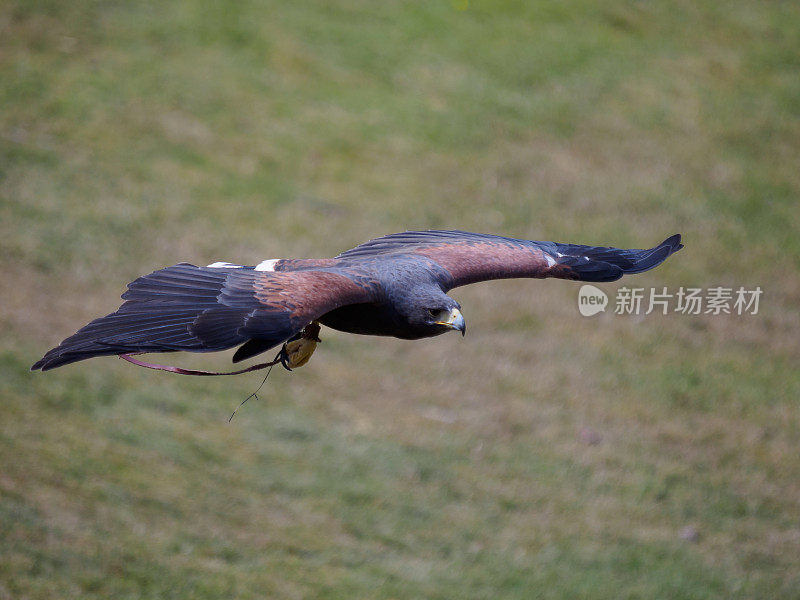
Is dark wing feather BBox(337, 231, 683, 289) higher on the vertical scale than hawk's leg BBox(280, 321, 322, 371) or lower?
higher

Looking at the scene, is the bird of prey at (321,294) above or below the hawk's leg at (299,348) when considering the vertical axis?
above

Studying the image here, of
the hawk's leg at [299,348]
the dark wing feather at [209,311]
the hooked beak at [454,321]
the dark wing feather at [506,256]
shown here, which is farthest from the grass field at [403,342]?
the hooked beak at [454,321]

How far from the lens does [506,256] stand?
23.1ft

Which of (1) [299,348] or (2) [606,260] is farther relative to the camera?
(2) [606,260]

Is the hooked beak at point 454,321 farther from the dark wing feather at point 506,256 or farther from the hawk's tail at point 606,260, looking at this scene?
the hawk's tail at point 606,260

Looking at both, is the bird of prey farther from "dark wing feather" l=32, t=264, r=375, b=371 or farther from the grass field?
the grass field

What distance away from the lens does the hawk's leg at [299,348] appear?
6.06 meters

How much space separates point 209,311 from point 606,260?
3007 millimetres

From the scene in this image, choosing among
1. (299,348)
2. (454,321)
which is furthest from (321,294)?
(454,321)

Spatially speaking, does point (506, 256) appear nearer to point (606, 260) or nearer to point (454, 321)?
point (606, 260)

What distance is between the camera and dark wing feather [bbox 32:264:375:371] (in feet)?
17.6

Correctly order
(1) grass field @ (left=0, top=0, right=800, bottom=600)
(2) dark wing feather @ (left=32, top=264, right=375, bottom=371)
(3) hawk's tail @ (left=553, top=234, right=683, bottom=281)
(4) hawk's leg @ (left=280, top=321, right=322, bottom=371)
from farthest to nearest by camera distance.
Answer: (1) grass field @ (left=0, top=0, right=800, bottom=600), (3) hawk's tail @ (left=553, top=234, right=683, bottom=281), (4) hawk's leg @ (left=280, top=321, right=322, bottom=371), (2) dark wing feather @ (left=32, top=264, right=375, bottom=371)

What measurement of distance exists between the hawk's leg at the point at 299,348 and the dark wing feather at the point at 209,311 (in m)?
0.36

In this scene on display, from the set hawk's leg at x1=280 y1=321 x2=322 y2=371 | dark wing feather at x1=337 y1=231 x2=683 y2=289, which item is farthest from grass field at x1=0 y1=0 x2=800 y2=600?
hawk's leg at x1=280 y1=321 x2=322 y2=371
